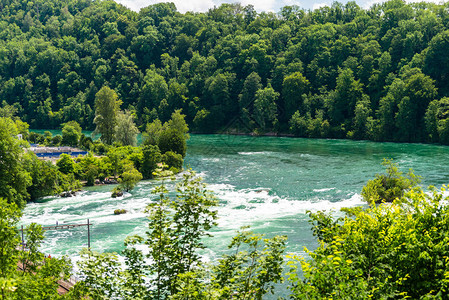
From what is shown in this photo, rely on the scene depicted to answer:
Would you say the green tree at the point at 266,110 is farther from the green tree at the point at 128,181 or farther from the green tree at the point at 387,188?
the green tree at the point at 387,188

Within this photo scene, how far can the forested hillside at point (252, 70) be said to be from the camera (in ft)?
Result: 363

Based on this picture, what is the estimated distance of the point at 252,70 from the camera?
145750 mm

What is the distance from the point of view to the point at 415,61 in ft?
370

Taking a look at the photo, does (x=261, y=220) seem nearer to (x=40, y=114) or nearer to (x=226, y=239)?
(x=226, y=239)

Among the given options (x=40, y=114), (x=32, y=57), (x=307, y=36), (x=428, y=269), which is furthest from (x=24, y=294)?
(x=32, y=57)

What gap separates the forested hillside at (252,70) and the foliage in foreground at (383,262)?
8563 cm

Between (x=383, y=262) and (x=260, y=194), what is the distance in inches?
1406

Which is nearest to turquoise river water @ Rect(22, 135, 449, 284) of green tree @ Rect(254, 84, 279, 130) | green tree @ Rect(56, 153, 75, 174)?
green tree @ Rect(56, 153, 75, 174)

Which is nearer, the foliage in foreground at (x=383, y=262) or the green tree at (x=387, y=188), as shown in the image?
the foliage in foreground at (x=383, y=262)

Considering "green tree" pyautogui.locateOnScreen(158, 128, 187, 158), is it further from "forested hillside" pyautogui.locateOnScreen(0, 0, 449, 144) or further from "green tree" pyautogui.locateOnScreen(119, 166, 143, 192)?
"forested hillside" pyautogui.locateOnScreen(0, 0, 449, 144)

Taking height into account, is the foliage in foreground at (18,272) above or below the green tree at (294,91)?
below

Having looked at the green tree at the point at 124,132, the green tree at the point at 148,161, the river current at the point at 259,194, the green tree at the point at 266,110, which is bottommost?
the river current at the point at 259,194

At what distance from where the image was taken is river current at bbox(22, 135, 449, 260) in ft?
120

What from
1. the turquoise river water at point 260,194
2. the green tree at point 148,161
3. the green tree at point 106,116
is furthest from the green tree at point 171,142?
the green tree at point 106,116
